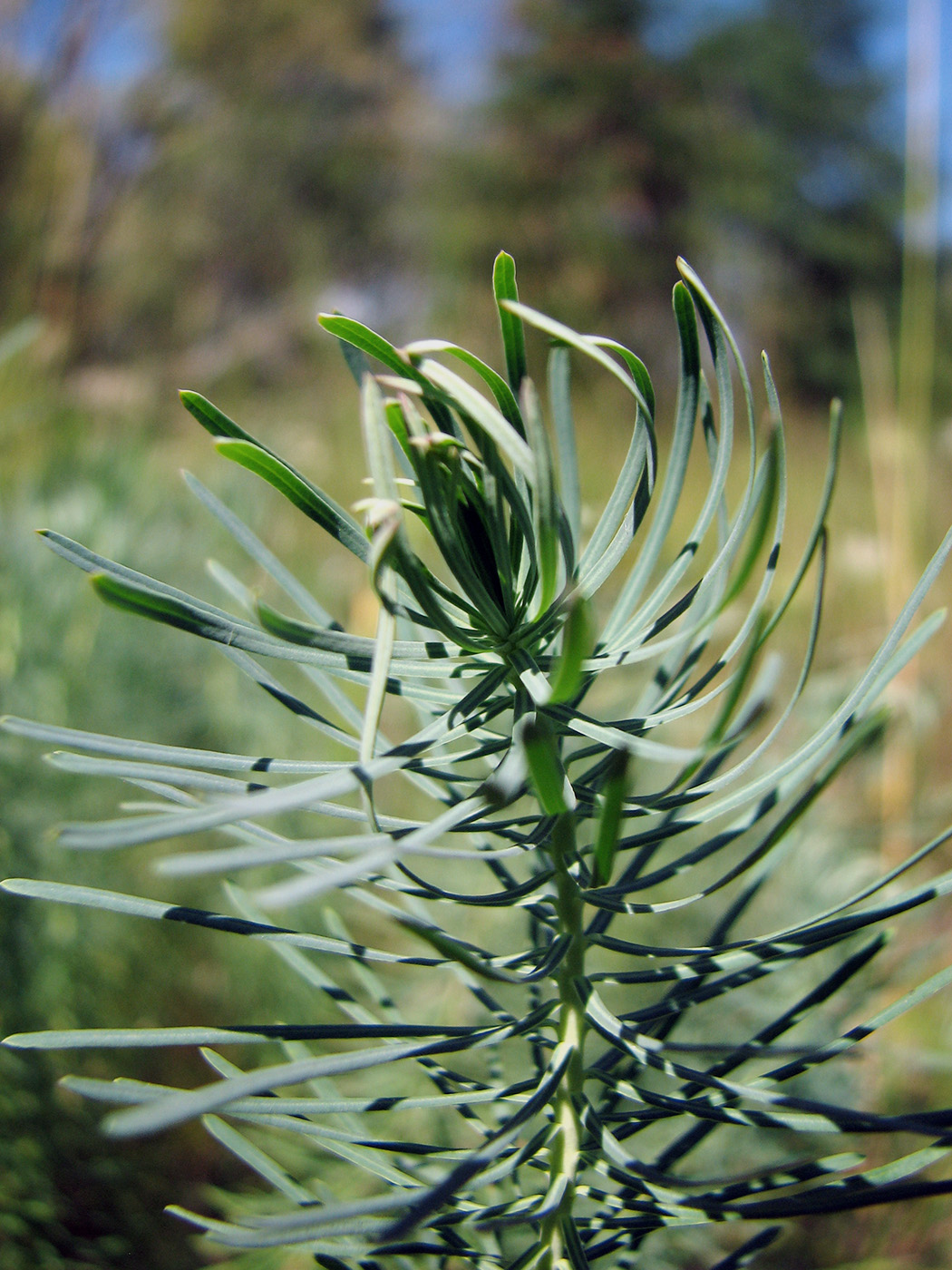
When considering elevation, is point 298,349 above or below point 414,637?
above

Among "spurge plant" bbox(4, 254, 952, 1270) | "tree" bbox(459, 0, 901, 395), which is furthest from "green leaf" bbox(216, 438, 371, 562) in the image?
"tree" bbox(459, 0, 901, 395)

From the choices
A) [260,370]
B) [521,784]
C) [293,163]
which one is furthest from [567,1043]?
[293,163]

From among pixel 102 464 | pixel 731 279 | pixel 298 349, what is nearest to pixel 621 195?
pixel 731 279

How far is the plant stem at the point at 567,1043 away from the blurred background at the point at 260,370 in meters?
0.11

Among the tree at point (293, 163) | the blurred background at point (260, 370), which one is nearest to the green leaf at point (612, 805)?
the blurred background at point (260, 370)

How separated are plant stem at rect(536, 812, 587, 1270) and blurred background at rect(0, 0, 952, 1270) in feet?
0.36

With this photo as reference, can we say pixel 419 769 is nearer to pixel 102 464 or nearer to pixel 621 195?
pixel 102 464

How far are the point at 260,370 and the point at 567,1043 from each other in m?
3.98

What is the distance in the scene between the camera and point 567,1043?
6.4 inches

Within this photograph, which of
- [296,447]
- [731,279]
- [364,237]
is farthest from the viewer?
[364,237]

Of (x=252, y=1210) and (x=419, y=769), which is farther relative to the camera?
(x=252, y=1210)

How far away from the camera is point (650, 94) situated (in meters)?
4.36

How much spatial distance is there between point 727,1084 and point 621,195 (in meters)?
4.93

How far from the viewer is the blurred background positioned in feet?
1.43
